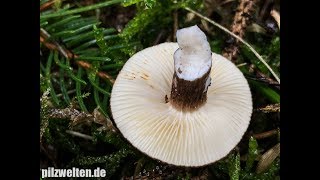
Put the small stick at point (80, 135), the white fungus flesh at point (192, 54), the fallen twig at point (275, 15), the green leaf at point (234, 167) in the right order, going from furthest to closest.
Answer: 1. the fallen twig at point (275, 15)
2. the small stick at point (80, 135)
3. the green leaf at point (234, 167)
4. the white fungus flesh at point (192, 54)

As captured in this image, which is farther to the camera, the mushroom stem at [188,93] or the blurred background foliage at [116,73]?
Result: the blurred background foliage at [116,73]

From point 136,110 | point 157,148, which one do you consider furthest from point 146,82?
point 157,148

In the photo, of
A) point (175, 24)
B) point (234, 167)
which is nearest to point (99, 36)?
point (175, 24)

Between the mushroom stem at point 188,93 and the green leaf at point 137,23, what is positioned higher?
the green leaf at point 137,23

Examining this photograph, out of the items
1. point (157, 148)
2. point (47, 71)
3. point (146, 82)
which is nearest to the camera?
point (157, 148)

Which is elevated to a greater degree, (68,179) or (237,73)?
(237,73)

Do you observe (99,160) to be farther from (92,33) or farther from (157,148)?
(92,33)

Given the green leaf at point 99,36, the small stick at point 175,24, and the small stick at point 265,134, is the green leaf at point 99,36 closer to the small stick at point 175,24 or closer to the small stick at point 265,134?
the small stick at point 175,24

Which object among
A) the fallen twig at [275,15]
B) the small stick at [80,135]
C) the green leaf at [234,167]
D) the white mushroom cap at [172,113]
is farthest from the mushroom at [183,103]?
the fallen twig at [275,15]
